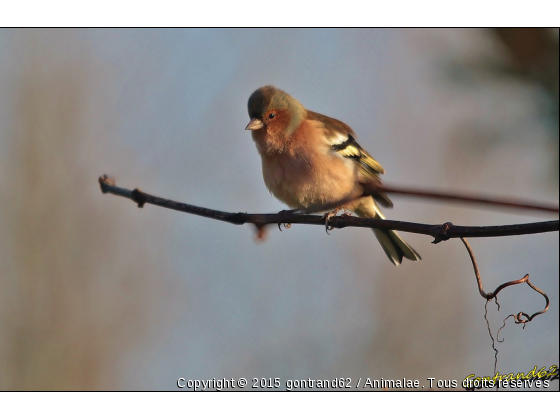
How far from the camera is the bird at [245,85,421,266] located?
15.3 feet

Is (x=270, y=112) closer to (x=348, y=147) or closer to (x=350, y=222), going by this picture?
(x=348, y=147)

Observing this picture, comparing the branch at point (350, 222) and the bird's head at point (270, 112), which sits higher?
the bird's head at point (270, 112)

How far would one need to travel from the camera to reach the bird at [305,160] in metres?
4.65

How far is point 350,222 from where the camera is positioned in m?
2.37

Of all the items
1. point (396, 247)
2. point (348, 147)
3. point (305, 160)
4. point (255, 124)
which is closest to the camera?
point (305, 160)

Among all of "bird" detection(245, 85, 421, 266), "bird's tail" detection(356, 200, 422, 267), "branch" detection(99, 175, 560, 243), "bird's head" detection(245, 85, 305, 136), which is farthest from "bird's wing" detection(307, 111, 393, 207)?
"branch" detection(99, 175, 560, 243)

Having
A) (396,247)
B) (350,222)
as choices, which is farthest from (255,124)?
(350,222)

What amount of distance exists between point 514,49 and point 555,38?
30 centimetres

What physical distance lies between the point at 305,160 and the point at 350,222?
7.88 ft

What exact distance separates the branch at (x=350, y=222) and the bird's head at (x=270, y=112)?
235 cm

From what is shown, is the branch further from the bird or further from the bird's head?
the bird's head

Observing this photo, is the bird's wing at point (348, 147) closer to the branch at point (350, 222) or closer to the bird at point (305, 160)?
the bird at point (305, 160)

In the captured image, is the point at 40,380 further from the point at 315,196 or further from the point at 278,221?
the point at 278,221

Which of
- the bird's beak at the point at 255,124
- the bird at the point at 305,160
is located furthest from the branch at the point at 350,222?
the bird's beak at the point at 255,124
